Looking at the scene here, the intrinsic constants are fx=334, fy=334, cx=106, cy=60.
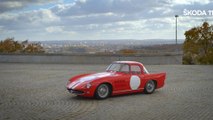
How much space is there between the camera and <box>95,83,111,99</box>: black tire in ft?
37.9

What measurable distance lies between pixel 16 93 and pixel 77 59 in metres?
18.5

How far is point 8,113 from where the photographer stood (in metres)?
8.82

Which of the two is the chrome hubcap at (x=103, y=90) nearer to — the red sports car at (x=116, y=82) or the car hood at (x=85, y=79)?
the red sports car at (x=116, y=82)

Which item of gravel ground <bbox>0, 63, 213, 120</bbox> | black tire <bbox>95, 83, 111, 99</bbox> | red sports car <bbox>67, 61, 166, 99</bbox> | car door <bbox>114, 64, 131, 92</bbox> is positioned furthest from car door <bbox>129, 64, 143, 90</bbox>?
black tire <bbox>95, 83, 111, 99</bbox>

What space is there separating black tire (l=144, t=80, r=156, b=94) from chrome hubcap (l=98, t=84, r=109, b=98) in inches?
81.3

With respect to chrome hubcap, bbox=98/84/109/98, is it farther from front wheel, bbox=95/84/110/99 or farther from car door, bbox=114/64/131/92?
car door, bbox=114/64/131/92

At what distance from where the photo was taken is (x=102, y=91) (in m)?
11.8

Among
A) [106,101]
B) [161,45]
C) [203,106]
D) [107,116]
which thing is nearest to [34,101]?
[106,101]

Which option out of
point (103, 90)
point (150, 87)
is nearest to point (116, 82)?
point (103, 90)

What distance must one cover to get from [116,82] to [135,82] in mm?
1037

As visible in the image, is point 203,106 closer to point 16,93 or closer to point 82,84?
point 82,84

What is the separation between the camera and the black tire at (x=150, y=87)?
43.6ft

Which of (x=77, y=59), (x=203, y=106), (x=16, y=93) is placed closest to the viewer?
(x=203, y=106)

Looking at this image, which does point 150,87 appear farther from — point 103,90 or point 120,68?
point 103,90
